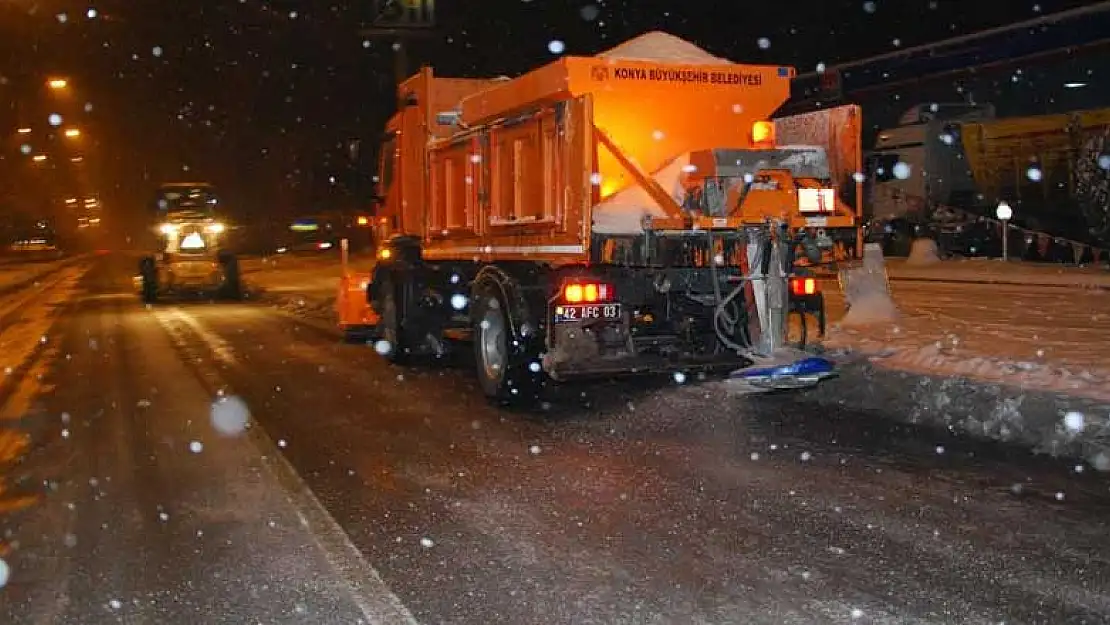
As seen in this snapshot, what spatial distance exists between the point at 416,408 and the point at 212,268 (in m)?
17.7

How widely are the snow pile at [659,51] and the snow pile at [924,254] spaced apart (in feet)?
52.9

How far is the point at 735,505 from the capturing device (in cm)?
656

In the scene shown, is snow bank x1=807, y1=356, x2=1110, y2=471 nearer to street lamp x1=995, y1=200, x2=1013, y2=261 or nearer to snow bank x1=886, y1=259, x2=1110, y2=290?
snow bank x1=886, y1=259, x2=1110, y2=290

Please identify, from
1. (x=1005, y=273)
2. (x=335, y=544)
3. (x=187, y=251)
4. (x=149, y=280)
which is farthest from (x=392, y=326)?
(x=149, y=280)

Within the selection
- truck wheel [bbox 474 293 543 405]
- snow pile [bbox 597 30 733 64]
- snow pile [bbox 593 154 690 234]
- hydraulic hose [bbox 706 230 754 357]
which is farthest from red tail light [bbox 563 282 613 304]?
snow pile [bbox 597 30 733 64]

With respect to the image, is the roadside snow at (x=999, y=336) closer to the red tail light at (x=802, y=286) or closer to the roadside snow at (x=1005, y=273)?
the roadside snow at (x=1005, y=273)

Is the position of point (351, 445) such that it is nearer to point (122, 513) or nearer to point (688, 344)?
point (122, 513)

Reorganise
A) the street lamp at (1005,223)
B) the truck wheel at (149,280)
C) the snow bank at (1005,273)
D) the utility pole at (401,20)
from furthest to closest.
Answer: the truck wheel at (149,280) → the street lamp at (1005,223) → the snow bank at (1005,273) → the utility pole at (401,20)

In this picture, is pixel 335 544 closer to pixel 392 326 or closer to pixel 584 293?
pixel 584 293

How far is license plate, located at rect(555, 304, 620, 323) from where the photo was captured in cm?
924

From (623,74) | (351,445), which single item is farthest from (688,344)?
(351,445)

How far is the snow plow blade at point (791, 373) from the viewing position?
29.6ft

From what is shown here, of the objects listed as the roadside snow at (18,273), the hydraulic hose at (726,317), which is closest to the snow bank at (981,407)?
the hydraulic hose at (726,317)

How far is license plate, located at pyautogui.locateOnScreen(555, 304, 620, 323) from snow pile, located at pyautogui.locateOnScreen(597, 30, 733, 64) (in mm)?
2321
